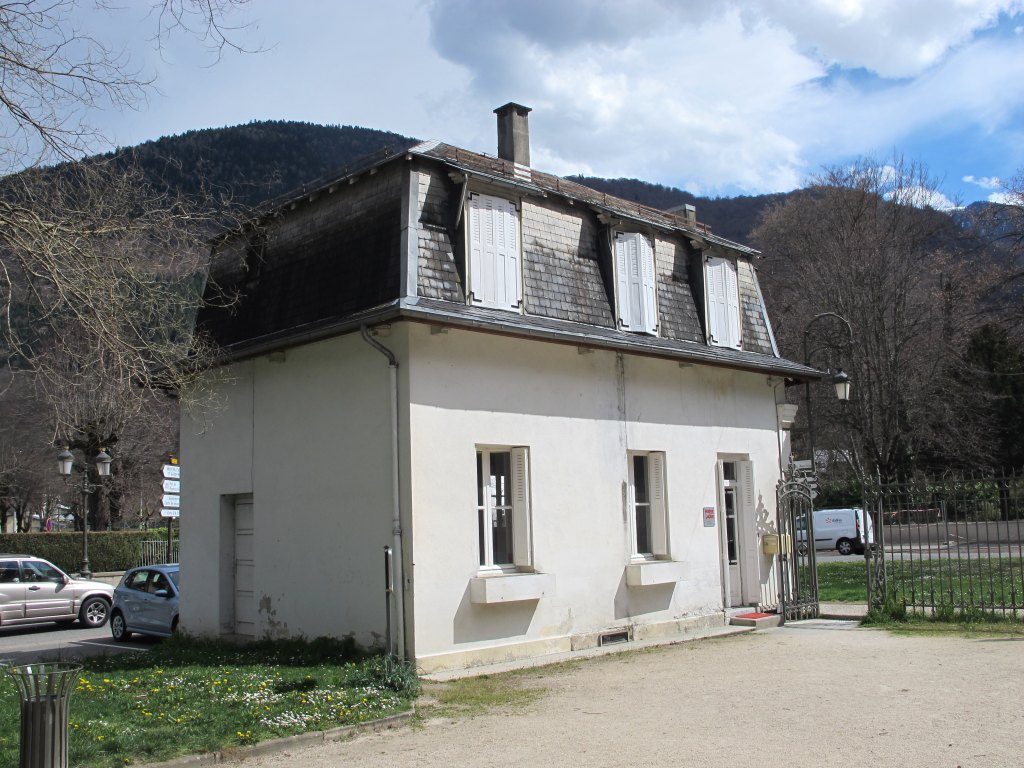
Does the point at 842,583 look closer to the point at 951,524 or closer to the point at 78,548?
the point at 951,524

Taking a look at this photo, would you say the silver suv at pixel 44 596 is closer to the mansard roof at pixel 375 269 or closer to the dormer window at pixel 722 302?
the mansard roof at pixel 375 269

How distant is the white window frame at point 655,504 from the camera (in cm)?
1459

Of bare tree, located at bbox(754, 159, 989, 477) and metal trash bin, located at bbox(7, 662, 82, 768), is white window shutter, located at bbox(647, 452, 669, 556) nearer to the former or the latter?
metal trash bin, located at bbox(7, 662, 82, 768)

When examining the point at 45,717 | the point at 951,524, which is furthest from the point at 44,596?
the point at 951,524

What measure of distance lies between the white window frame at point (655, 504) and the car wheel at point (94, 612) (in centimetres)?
1344

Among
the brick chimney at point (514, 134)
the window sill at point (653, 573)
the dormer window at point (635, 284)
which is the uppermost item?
Result: the brick chimney at point (514, 134)

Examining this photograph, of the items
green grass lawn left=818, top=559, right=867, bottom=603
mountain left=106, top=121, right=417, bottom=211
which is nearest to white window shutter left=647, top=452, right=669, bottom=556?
green grass lawn left=818, top=559, right=867, bottom=603

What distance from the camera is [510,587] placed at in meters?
11.8

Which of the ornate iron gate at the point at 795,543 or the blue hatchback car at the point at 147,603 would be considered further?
the blue hatchback car at the point at 147,603

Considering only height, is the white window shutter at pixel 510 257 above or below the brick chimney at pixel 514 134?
below

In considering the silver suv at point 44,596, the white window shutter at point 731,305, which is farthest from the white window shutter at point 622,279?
the silver suv at point 44,596

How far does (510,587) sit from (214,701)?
4.12 metres

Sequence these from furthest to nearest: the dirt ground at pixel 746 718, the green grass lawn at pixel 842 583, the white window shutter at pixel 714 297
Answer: the green grass lawn at pixel 842 583 < the white window shutter at pixel 714 297 < the dirt ground at pixel 746 718

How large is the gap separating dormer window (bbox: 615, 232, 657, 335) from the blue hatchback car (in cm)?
917
